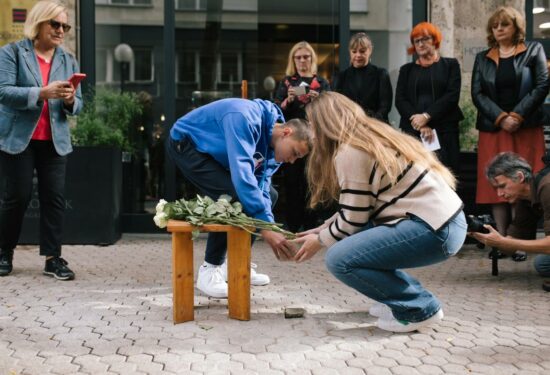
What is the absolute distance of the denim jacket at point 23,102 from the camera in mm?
4680

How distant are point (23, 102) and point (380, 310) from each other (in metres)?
2.90

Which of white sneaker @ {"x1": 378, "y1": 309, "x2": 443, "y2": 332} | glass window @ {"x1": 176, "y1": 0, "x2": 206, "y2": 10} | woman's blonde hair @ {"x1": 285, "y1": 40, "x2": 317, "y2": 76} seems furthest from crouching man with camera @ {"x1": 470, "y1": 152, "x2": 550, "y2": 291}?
glass window @ {"x1": 176, "y1": 0, "x2": 206, "y2": 10}

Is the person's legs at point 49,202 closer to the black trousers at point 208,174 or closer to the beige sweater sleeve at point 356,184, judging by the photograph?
the black trousers at point 208,174

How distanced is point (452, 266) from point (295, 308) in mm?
2170

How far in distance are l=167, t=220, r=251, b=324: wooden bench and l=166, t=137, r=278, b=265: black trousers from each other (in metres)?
0.51

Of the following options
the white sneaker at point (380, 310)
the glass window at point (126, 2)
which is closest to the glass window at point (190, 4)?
the glass window at point (126, 2)

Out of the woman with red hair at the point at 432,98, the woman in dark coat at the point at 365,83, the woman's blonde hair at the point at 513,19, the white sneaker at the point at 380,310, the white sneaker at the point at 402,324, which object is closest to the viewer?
the white sneaker at the point at 402,324

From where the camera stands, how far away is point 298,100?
6305mm

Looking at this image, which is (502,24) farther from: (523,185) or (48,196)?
(48,196)

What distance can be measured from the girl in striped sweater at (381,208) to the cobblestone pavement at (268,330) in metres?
0.26

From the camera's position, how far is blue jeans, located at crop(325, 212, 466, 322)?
3320 mm


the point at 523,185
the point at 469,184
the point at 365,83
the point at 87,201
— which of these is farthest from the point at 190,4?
the point at 523,185

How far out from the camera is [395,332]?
3.47 metres

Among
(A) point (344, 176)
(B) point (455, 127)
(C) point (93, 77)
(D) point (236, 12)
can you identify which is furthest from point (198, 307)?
(D) point (236, 12)
